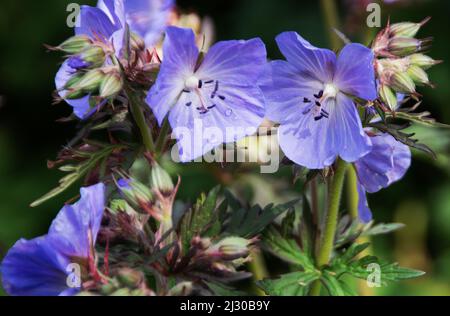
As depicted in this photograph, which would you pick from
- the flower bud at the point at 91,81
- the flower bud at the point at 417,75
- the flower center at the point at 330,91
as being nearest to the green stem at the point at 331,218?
the flower center at the point at 330,91

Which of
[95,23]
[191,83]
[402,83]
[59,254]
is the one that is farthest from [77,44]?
[402,83]

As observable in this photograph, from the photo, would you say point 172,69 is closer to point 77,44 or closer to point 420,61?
point 77,44

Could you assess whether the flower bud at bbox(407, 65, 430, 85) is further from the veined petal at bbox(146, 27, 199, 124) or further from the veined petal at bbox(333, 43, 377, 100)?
the veined petal at bbox(146, 27, 199, 124)

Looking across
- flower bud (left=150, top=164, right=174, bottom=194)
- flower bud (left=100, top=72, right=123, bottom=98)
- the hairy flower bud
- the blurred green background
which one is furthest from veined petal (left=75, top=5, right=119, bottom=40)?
the blurred green background

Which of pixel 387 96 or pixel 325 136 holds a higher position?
pixel 387 96

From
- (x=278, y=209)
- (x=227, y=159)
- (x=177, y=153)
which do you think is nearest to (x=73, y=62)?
(x=177, y=153)
